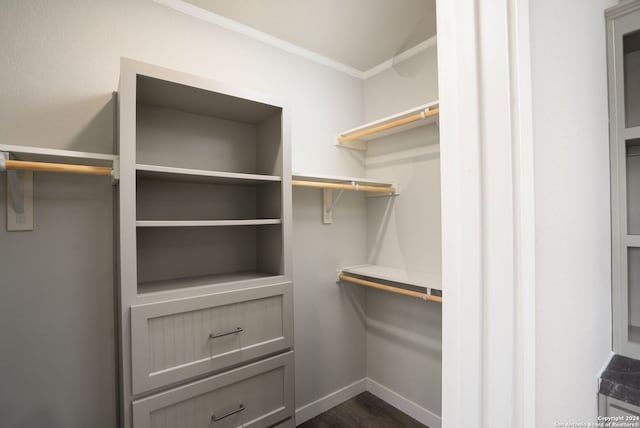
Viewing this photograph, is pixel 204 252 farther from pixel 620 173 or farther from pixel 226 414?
pixel 620 173

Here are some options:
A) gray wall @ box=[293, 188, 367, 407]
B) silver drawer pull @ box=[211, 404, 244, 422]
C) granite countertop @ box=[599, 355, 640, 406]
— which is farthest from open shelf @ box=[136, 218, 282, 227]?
granite countertop @ box=[599, 355, 640, 406]

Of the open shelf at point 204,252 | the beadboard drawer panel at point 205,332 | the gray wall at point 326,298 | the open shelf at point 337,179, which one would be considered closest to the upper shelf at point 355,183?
the open shelf at point 337,179

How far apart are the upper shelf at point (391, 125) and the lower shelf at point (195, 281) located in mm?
1047

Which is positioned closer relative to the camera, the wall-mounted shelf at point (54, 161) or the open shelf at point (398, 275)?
the wall-mounted shelf at point (54, 161)

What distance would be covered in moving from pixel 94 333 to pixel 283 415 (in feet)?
2.97

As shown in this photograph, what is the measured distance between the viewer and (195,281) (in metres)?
1.34

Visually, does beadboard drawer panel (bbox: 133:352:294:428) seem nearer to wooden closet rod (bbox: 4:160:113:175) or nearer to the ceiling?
wooden closet rod (bbox: 4:160:113:175)

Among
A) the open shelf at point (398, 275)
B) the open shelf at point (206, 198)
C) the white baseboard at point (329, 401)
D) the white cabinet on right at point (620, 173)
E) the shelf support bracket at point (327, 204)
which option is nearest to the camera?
the white cabinet on right at point (620, 173)

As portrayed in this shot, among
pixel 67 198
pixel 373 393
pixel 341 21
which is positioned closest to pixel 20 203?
pixel 67 198

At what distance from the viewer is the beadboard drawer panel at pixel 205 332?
1.02m

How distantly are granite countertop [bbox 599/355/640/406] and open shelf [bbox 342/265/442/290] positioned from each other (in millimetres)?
670

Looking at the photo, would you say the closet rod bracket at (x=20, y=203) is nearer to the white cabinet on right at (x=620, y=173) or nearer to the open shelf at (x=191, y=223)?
the open shelf at (x=191, y=223)

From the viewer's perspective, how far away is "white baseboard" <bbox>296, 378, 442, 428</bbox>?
5.86 ft

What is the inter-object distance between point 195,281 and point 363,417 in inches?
56.0
